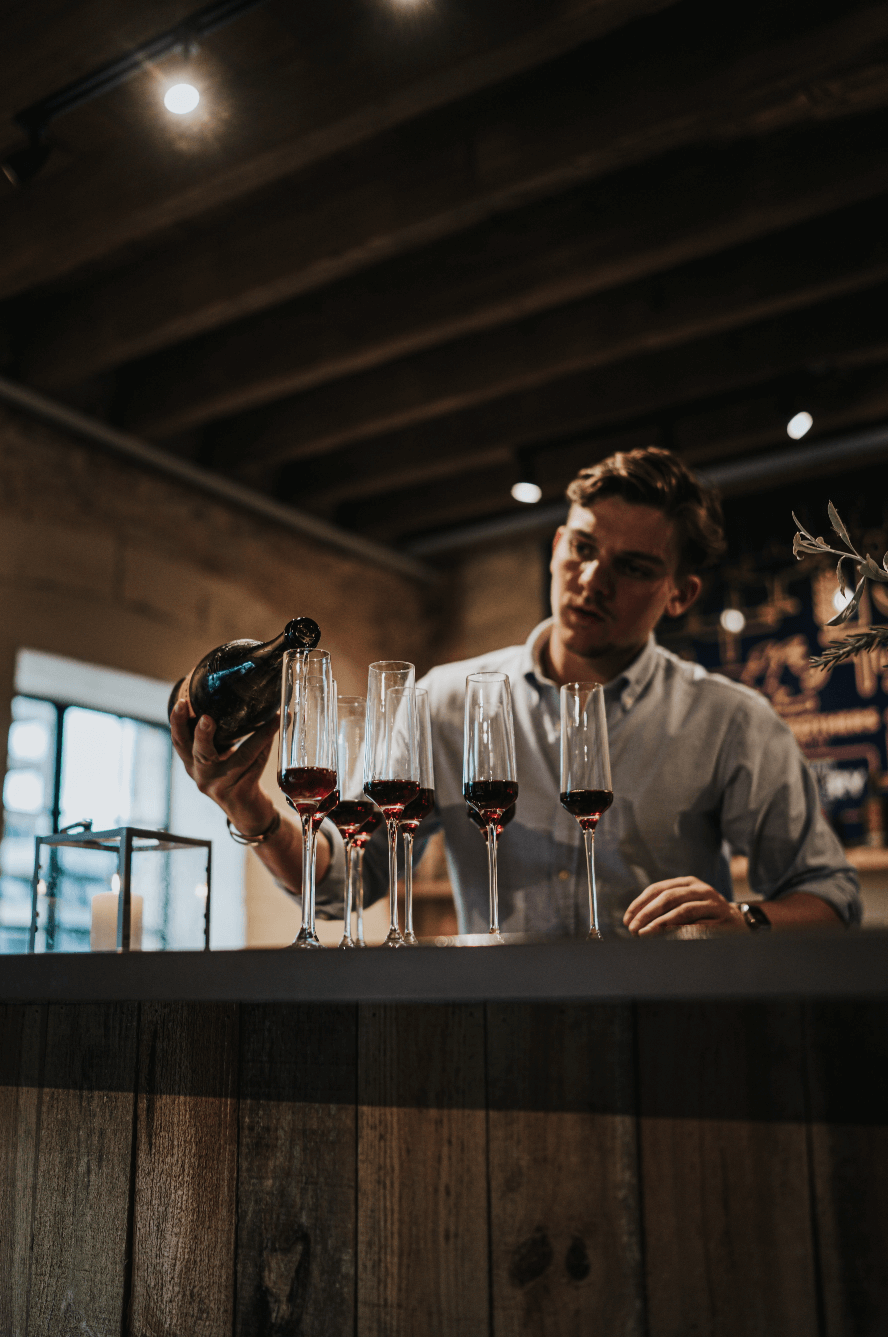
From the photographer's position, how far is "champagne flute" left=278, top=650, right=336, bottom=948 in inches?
44.0

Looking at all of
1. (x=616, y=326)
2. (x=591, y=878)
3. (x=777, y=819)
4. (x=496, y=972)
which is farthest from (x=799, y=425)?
(x=496, y=972)

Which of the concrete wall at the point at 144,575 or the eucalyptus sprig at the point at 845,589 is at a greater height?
the concrete wall at the point at 144,575

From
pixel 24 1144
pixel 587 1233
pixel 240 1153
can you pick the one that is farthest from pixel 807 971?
pixel 24 1144

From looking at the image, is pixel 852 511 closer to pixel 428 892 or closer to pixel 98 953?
pixel 428 892

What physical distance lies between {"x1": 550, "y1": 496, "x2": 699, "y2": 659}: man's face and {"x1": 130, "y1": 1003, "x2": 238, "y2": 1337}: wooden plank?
1030mm

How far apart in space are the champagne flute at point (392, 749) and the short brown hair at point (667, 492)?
0.81 m

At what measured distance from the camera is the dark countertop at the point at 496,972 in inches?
27.7

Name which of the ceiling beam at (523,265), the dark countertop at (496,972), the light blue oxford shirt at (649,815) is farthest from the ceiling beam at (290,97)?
the dark countertop at (496,972)

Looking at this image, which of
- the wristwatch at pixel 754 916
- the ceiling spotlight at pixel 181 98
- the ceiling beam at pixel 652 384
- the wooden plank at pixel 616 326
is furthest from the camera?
the ceiling beam at pixel 652 384

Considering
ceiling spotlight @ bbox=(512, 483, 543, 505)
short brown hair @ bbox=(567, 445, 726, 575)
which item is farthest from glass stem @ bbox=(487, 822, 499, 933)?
ceiling spotlight @ bbox=(512, 483, 543, 505)

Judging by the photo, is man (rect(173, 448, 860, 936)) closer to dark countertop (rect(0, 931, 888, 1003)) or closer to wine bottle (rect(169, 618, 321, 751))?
wine bottle (rect(169, 618, 321, 751))

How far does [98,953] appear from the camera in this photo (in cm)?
104

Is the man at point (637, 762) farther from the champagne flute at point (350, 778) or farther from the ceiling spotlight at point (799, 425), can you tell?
the ceiling spotlight at point (799, 425)

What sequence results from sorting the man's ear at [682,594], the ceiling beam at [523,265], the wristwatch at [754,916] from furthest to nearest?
the ceiling beam at [523,265]
the man's ear at [682,594]
the wristwatch at [754,916]
